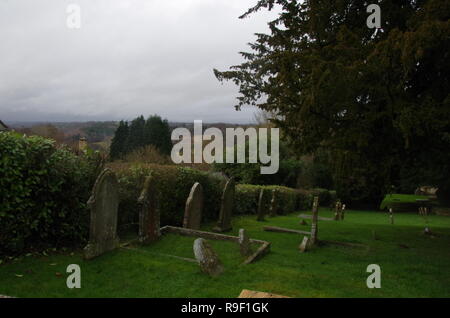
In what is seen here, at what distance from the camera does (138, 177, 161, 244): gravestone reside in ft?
25.3

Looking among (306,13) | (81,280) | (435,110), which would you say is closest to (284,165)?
(306,13)

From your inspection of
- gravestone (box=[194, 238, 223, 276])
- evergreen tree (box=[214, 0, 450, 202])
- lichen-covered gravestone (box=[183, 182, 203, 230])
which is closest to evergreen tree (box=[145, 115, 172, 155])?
lichen-covered gravestone (box=[183, 182, 203, 230])

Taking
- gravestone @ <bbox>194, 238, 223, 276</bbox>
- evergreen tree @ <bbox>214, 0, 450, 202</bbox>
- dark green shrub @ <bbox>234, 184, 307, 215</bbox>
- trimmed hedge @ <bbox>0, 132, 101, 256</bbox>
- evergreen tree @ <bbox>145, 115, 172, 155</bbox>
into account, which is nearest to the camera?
gravestone @ <bbox>194, 238, 223, 276</bbox>

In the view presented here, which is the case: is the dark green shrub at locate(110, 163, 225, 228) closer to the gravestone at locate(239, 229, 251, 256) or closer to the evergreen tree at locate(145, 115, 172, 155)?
the gravestone at locate(239, 229, 251, 256)

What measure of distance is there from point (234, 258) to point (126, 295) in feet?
8.56

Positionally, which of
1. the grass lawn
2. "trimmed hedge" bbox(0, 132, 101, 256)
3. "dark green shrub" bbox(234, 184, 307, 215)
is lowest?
"dark green shrub" bbox(234, 184, 307, 215)

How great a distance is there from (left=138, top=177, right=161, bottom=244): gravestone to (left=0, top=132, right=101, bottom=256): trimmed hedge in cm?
119

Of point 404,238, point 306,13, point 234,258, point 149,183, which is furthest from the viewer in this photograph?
point 404,238

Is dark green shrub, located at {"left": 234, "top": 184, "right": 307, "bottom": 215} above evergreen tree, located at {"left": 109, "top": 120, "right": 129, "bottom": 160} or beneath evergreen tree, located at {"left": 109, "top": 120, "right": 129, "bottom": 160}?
beneath

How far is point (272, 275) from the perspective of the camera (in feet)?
18.8

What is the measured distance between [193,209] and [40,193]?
4.14 m

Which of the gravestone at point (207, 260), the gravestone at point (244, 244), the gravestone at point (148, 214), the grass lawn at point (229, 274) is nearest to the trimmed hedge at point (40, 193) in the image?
the grass lawn at point (229, 274)

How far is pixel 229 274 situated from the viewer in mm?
5789
